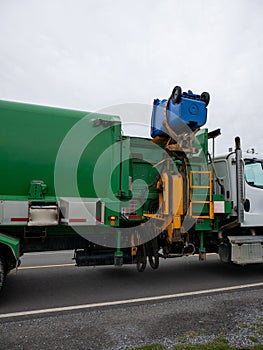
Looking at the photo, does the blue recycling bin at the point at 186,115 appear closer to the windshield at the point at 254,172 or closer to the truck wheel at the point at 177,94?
the truck wheel at the point at 177,94

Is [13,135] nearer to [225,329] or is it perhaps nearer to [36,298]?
[36,298]

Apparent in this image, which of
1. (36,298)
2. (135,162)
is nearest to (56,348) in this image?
(36,298)

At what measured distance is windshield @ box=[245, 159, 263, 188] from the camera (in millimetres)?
5793

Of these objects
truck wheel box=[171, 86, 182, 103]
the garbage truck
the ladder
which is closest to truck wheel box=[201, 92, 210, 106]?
the garbage truck

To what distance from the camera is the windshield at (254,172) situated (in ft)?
19.0

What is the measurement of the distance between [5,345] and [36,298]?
155 cm

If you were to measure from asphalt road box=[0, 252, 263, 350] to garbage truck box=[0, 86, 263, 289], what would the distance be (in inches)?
20.4

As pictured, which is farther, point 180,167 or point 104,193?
point 180,167

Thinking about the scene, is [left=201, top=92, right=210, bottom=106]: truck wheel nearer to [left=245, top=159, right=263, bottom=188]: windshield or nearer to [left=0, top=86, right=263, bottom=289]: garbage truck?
[left=0, top=86, right=263, bottom=289]: garbage truck

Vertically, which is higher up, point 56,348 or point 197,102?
point 197,102

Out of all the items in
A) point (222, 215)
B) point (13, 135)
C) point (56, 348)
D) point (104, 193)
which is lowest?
point (56, 348)

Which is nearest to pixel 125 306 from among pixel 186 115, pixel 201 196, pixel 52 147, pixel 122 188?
pixel 122 188

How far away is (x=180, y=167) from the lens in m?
5.48

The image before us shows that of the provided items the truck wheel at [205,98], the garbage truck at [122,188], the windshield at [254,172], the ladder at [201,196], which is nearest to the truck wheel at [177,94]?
the garbage truck at [122,188]
